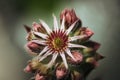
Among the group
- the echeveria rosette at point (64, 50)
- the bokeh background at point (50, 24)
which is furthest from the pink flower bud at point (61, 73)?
the bokeh background at point (50, 24)

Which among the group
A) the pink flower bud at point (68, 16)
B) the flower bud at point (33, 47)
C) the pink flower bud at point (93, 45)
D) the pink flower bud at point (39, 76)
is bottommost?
the pink flower bud at point (39, 76)

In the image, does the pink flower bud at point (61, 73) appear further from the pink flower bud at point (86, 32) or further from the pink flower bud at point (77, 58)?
the pink flower bud at point (86, 32)

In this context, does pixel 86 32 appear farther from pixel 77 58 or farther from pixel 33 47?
pixel 33 47

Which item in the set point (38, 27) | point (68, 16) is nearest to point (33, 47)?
point (38, 27)

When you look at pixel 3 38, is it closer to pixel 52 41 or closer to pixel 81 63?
pixel 52 41

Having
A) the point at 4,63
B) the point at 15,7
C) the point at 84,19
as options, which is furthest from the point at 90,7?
the point at 4,63

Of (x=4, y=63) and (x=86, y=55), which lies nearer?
(x=86, y=55)
